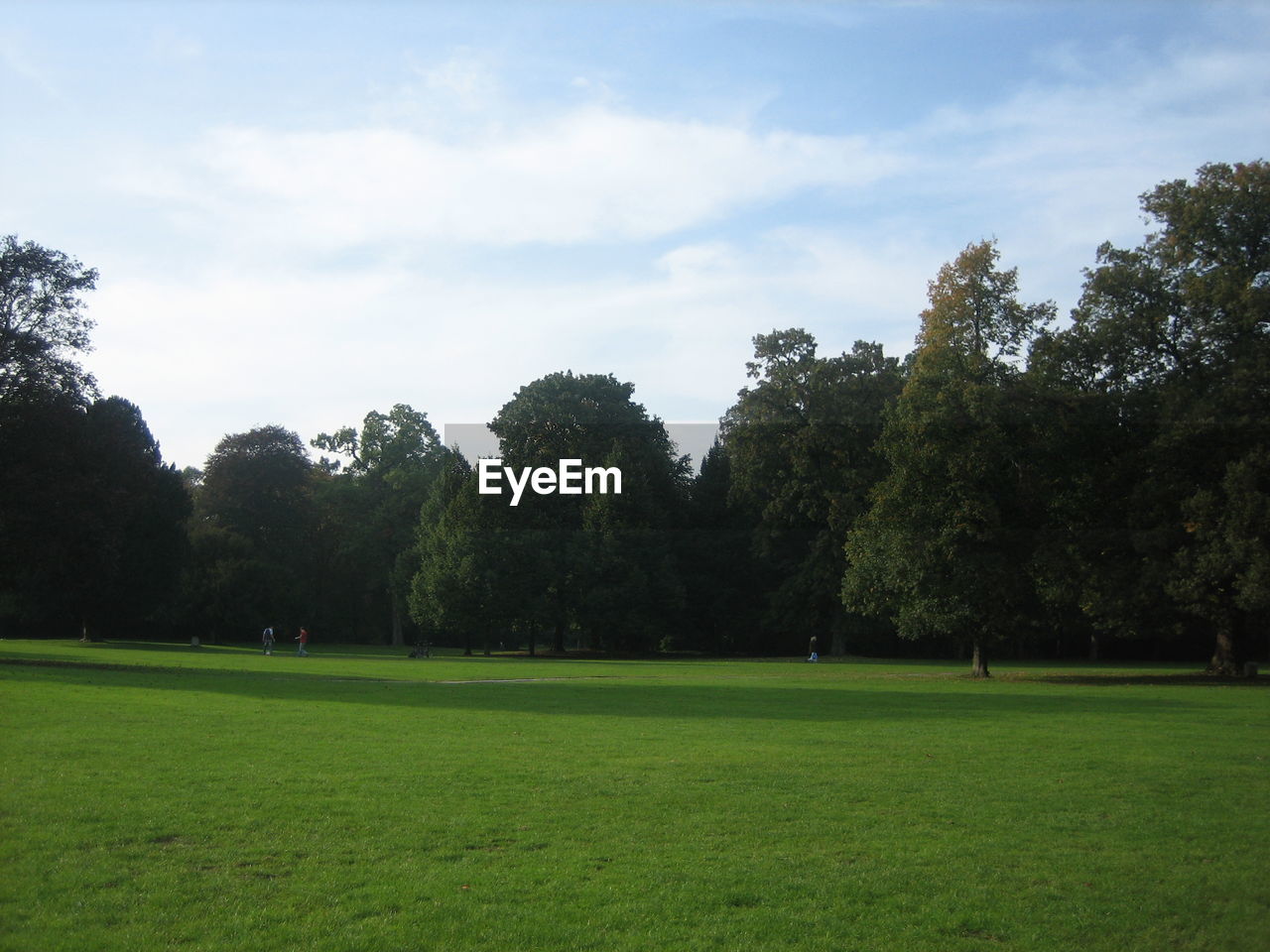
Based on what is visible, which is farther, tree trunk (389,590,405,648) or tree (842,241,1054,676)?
tree trunk (389,590,405,648)

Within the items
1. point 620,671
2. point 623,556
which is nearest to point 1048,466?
point 620,671

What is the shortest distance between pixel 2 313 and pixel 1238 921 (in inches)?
1701

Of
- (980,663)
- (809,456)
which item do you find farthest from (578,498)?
(980,663)

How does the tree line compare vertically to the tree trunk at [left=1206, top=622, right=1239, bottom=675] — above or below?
above

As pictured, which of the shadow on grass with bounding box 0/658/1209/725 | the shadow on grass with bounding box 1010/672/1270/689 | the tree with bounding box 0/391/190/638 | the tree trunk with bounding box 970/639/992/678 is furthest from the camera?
the tree trunk with bounding box 970/639/992/678

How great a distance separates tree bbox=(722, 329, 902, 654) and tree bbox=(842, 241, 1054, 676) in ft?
52.9

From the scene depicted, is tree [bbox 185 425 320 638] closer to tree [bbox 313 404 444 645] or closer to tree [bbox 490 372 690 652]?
tree [bbox 313 404 444 645]

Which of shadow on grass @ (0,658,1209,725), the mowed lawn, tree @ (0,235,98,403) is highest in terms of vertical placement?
tree @ (0,235,98,403)

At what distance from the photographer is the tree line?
128 feet

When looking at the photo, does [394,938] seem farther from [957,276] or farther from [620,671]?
[957,276]

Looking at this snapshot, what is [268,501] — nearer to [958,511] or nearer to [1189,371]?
[958,511]

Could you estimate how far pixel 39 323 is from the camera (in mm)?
39938

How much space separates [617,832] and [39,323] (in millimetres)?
38300

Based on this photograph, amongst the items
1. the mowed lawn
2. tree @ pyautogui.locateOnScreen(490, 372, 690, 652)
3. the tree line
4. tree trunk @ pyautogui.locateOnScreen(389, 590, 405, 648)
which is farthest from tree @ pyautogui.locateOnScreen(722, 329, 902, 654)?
the mowed lawn
